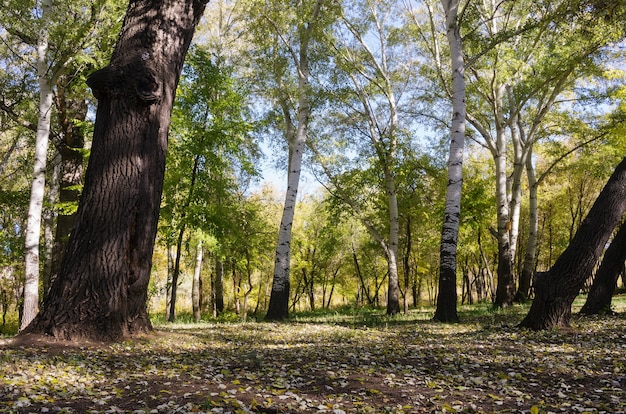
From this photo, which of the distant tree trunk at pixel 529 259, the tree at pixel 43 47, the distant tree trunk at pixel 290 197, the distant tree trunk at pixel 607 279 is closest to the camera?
the distant tree trunk at pixel 607 279

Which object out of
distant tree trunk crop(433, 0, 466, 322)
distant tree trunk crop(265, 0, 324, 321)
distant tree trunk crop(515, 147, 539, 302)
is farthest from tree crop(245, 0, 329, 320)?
distant tree trunk crop(515, 147, 539, 302)

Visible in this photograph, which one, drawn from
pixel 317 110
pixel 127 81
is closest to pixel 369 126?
pixel 317 110

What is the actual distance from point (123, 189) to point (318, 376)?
3873 mm

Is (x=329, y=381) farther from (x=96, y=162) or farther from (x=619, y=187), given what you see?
(x=619, y=187)

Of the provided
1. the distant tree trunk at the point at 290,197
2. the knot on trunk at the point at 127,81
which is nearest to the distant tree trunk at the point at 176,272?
the distant tree trunk at the point at 290,197

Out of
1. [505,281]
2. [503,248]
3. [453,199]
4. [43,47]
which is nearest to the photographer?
[453,199]

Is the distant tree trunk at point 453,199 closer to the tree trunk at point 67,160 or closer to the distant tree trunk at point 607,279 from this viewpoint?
the distant tree trunk at point 607,279

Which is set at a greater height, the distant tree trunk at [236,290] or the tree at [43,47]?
the tree at [43,47]

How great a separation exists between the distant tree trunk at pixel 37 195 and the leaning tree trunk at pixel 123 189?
274 inches

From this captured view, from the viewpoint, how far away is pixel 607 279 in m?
11.1

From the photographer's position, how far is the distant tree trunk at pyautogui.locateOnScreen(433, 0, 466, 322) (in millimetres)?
11031

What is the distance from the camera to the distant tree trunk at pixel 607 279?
10.9 meters

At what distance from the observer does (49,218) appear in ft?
63.7

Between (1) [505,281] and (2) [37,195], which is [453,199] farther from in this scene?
(2) [37,195]
